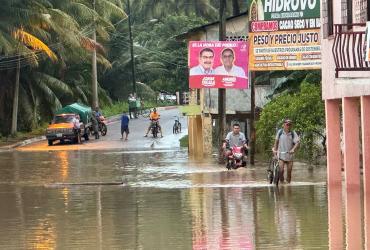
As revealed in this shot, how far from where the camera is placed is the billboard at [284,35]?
2905 centimetres

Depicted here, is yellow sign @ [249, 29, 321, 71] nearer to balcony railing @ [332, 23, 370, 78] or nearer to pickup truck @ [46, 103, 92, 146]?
balcony railing @ [332, 23, 370, 78]

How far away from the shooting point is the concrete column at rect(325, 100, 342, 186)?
2488cm

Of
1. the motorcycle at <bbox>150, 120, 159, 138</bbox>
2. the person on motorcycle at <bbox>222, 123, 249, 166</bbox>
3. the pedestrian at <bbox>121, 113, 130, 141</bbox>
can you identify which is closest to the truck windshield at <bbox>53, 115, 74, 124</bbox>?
the pedestrian at <bbox>121, 113, 130, 141</bbox>

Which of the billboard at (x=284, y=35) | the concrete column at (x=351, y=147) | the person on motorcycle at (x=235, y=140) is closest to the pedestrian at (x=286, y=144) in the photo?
the concrete column at (x=351, y=147)

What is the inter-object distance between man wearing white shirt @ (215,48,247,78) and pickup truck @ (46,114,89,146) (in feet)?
73.6

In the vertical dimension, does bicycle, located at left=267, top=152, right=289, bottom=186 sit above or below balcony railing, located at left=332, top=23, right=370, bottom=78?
below

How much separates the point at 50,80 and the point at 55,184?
126ft

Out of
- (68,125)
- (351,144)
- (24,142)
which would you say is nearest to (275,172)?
(351,144)

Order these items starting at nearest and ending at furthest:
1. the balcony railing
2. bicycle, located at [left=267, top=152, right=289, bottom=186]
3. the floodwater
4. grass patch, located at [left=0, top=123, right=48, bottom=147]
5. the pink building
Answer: the floodwater, the balcony railing, the pink building, bicycle, located at [left=267, top=152, right=289, bottom=186], grass patch, located at [left=0, top=123, right=48, bottom=147]

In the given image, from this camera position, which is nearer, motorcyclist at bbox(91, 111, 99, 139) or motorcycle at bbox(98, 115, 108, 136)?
motorcyclist at bbox(91, 111, 99, 139)

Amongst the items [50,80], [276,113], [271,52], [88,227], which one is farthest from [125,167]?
[50,80]

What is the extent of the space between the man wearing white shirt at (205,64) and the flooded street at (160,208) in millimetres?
3379

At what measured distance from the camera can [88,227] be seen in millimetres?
18234

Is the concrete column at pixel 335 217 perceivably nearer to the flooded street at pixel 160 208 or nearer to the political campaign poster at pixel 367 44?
the flooded street at pixel 160 208
